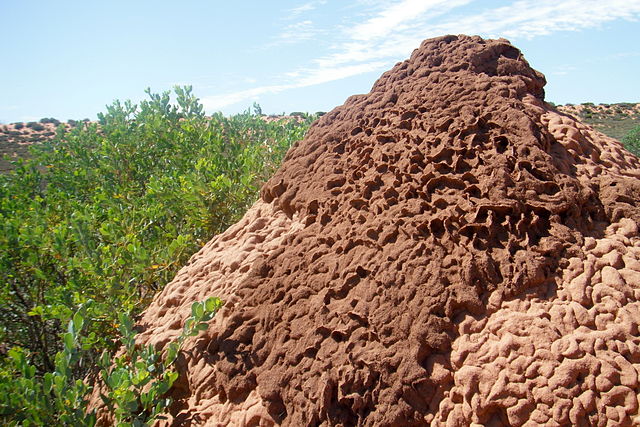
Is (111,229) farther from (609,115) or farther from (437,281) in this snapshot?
(609,115)

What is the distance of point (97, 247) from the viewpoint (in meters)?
3.83

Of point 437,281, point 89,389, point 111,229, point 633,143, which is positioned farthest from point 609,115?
point 89,389

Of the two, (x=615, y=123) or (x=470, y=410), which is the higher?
(x=470, y=410)

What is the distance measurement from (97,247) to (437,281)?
99.6 inches

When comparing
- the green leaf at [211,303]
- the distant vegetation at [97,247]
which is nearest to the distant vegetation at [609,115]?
the distant vegetation at [97,247]

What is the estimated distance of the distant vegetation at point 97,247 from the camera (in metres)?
2.55

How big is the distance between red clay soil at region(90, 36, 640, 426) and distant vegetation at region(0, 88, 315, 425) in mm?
406

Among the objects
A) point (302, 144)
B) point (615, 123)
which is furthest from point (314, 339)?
point (615, 123)

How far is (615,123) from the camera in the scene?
29.5 meters

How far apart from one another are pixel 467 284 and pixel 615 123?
3165 cm

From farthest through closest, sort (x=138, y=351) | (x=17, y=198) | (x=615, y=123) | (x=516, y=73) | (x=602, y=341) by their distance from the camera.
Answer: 1. (x=615, y=123)
2. (x=17, y=198)
3. (x=516, y=73)
4. (x=138, y=351)
5. (x=602, y=341)

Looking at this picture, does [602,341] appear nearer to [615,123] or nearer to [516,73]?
[516,73]

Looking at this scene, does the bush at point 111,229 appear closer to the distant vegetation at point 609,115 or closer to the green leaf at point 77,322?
the green leaf at point 77,322

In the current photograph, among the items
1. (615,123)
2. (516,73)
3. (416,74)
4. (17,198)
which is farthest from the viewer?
(615,123)
